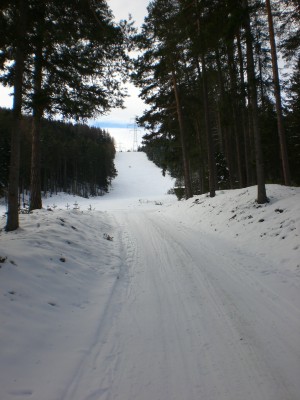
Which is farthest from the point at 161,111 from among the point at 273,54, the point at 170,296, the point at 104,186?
the point at 104,186

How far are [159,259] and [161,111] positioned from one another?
49.4ft

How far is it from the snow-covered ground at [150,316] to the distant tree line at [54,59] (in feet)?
11.5

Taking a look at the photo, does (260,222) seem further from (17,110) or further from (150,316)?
(17,110)

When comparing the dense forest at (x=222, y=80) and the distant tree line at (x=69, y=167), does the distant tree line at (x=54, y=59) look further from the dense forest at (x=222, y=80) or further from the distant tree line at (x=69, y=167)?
the distant tree line at (x=69, y=167)

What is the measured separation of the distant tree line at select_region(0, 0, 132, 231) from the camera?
279 inches

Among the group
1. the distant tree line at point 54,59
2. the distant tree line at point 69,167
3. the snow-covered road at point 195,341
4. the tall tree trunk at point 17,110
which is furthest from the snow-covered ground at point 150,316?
the distant tree line at point 69,167

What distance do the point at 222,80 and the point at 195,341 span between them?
16.2m

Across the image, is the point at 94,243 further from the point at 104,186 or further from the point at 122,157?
the point at 122,157

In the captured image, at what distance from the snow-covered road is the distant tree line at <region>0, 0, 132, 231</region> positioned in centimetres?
521

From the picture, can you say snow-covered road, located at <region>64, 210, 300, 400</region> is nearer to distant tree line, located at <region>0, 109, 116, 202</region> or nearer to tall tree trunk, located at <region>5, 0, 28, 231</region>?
tall tree trunk, located at <region>5, 0, 28, 231</region>

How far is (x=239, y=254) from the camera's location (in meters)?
7.13

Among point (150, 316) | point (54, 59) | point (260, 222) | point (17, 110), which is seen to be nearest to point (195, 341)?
point (150, 316)

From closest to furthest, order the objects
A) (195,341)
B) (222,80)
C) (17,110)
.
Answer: (195,341) < (17,110) < (222,80)

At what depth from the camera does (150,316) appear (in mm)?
4074
